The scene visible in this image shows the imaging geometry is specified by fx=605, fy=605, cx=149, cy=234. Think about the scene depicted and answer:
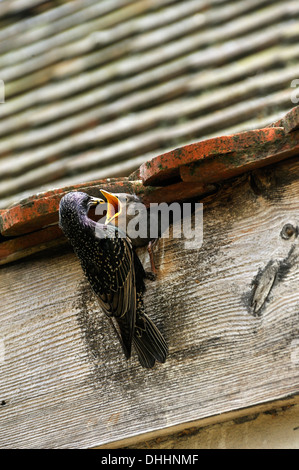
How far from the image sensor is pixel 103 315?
2.37 metres

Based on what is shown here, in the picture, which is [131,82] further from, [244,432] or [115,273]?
[244,432]

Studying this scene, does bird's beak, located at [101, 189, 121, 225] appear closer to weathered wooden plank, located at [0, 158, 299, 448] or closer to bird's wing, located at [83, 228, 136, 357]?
bird's wing, located at [83, 228, 136, 357]

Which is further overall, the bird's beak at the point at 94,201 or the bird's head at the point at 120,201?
the bird's beak at the point at 94,201

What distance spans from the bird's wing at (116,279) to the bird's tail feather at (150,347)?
0.05 m

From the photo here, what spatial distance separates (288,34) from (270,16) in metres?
0.19

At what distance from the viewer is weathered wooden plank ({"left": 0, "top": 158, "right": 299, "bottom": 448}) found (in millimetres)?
2021

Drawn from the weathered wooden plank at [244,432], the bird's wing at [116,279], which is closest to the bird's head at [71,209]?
the bird's wing at [116,279]

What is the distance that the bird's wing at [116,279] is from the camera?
2217 millimetres

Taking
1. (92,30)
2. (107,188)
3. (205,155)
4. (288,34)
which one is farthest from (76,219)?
(92,30)

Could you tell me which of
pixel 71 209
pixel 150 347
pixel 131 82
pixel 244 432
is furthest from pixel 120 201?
pixel 131 82

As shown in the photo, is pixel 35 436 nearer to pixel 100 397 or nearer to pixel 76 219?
pixel 100 397

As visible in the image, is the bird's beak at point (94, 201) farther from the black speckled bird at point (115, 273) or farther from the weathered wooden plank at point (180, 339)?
the weathered wooden plank at point (180, 339)

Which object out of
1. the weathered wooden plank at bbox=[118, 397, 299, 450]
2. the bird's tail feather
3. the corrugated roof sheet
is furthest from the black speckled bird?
→ the corrugated roof sheet

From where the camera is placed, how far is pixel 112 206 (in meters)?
2.41
